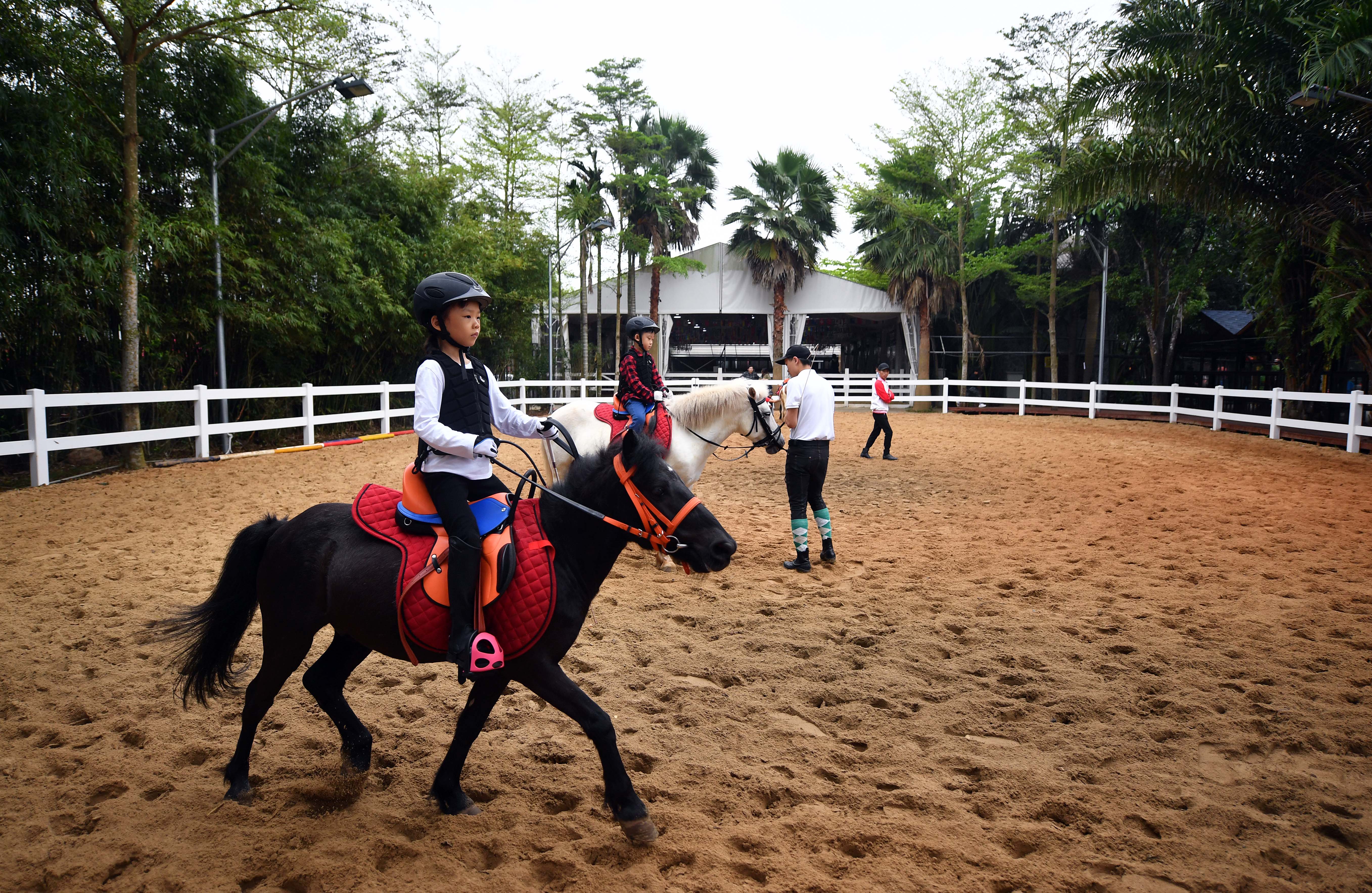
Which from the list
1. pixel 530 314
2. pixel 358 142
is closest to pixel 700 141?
pixel 530 314

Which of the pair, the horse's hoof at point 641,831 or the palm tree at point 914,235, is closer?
the horse's hoof at point 641,831

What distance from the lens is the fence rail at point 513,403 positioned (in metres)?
9.99

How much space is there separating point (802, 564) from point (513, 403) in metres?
17.2

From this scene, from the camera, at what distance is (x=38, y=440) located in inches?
382

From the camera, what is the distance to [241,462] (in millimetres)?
12383

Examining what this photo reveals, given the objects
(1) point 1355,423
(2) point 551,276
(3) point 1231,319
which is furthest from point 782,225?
(1) point 1355,423

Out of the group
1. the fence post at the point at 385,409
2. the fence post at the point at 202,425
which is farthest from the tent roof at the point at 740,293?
the fence post at the point at 202,425

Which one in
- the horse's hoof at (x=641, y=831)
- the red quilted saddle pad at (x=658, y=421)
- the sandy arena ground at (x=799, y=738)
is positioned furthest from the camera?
the red quilted saddle pad at (x=658, y=421)

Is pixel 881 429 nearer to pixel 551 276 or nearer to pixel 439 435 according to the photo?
pixel 439 435

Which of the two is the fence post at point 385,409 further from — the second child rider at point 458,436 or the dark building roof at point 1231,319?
the dark building roof at point 1231,319

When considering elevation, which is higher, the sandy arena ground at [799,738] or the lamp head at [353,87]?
the lamp head at [353,87]

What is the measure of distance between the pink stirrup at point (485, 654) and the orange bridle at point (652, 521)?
0.62 meters

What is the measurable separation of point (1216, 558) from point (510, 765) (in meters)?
6.50

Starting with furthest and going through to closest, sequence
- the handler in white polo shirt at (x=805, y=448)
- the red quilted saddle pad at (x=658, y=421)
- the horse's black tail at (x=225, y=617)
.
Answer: the red quilted saddle pad at (x=658, y=421), the handler in white polo shirt at (x=805, y=448), the horse's black tail at (x=225, y=617)
